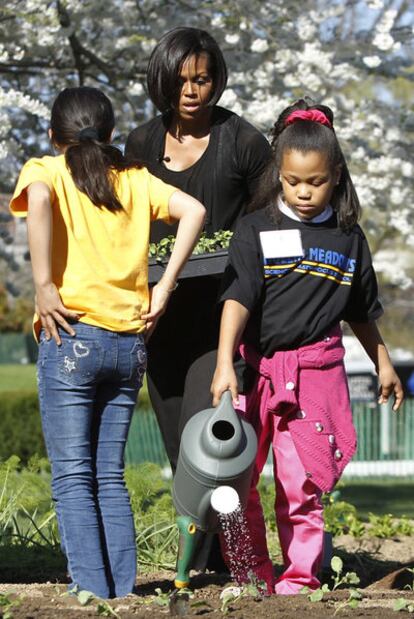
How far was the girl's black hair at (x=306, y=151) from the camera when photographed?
382 centimetres

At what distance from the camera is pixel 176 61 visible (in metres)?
4.10

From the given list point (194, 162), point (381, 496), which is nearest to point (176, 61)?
point (194, 162)

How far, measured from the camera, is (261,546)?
13.1 ft

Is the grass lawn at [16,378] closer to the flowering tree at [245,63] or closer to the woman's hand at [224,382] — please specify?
the flowering tree at [245,63]

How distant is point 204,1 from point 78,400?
18.2 feet

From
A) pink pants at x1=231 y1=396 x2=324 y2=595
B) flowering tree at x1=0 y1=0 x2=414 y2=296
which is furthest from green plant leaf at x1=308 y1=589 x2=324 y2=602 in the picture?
flowering tree at x1=0 y1=0 x2=414 y2=296

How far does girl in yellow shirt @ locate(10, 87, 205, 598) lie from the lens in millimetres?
3510

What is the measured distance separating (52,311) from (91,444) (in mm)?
439

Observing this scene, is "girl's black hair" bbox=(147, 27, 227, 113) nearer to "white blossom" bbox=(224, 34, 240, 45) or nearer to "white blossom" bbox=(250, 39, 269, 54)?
"white blossom" bbox=(250, 39, 269, 54)

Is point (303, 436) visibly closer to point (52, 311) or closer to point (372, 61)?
point (52, 311)

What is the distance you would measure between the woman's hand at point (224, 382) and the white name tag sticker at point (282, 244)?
40cm

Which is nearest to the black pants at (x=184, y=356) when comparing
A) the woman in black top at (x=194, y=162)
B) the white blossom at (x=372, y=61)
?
the woman in black top at (x=194, y=162)

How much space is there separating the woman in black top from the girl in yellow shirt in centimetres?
50

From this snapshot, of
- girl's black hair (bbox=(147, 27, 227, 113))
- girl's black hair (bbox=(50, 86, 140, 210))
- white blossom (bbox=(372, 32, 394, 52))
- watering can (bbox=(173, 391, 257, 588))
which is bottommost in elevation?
watering can (bbox=(173, 391, 257, 588))
